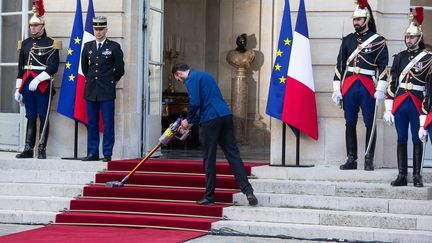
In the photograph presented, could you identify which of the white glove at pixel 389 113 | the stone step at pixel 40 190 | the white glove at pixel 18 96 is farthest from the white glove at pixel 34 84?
the white glove at pixel 389 113

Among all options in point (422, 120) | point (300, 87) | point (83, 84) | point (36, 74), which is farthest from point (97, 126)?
point (422, 120)

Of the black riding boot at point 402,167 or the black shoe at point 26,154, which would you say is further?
the black shoe at point 26,154

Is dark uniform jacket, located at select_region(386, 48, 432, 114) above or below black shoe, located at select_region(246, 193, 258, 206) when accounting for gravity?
above

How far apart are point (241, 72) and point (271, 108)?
227 inches

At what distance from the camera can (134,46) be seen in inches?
527

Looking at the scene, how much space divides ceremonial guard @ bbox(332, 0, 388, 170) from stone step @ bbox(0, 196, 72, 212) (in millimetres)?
3314

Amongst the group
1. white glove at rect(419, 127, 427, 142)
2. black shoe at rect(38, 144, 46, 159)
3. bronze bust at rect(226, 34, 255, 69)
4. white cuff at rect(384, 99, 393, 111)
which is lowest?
black shoe at rect(38, 144, 46, 159)

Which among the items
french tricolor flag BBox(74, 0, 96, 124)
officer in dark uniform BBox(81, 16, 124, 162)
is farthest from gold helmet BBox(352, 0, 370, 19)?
french tricolor flag BBox(74, 0, 96, 124)

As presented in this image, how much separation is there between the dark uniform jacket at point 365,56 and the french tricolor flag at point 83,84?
3341 millimetres

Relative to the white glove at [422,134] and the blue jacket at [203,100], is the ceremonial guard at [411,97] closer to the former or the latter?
the white glove at [422,134]

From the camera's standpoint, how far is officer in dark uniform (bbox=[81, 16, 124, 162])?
12797 mm

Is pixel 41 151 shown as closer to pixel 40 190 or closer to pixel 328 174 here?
pixel 40 190

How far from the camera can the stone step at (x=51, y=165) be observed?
12609mm

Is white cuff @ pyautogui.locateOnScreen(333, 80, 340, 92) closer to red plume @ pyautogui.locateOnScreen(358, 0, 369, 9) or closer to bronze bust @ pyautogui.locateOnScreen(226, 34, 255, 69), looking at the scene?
red plume @ pyautogui.locateOnScreen(358, 0, 369, 9)
